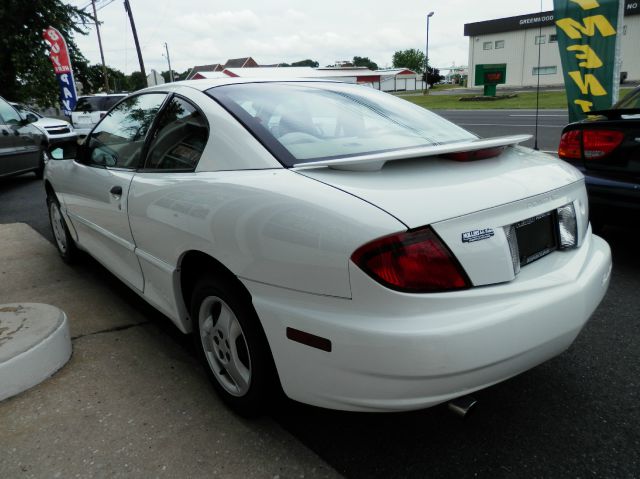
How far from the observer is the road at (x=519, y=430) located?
1893 millimetres

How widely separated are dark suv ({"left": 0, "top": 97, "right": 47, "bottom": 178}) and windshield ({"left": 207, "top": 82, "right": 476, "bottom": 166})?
7371 mm

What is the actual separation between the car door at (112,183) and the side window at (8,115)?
237 inches

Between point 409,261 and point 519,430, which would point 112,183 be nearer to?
point 409,261

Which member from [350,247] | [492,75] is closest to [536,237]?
[350,247]

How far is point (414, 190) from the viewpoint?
169 cm

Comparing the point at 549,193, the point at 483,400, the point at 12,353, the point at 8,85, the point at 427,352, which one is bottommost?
the point at 483,400

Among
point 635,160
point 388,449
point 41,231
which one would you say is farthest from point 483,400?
point 41,231

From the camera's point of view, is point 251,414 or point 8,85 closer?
point 251,414

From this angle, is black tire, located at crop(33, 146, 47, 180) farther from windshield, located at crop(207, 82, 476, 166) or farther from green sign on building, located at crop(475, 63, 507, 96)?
green sign on building, located at crop(475, 63, 507, 96)

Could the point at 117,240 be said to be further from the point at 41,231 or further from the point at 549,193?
the point at 41,231

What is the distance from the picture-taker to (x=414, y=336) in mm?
1521

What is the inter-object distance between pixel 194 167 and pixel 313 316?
1.00 m

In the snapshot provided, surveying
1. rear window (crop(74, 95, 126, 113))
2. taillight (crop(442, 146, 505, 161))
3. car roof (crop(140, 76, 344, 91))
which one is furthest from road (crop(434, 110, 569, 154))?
rear window (crop(74, 95, 126, 113))

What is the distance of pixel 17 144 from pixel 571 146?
8505 millimetres
